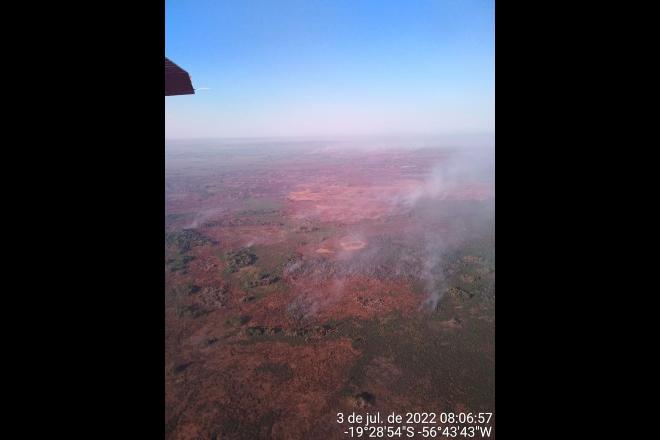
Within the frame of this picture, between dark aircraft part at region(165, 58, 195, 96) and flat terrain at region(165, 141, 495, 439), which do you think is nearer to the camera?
dark aircraft part at region(165, 58, 195, 96)

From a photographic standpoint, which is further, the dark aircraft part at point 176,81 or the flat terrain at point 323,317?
the flat terrain at point 323,317

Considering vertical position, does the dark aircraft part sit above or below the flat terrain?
above

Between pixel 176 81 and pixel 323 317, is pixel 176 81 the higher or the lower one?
the higher one

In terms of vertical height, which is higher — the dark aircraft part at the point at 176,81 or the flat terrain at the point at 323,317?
the dark aircraft part at the point at 176,81
